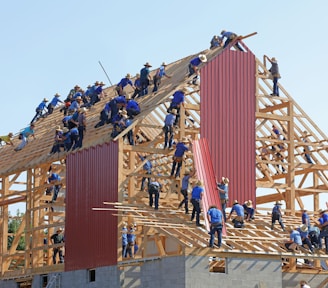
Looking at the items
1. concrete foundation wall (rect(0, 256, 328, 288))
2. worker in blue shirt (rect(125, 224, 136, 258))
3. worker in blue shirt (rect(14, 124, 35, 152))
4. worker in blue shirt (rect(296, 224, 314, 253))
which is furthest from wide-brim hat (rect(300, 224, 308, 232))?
worker in blue shirt (rect(14, 124, 35, 152))

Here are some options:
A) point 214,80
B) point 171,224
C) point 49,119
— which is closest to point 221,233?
point 171,224

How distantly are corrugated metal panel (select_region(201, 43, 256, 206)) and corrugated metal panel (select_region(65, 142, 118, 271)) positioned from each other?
3.78 meters

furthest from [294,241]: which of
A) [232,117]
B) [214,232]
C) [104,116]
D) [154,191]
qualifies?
[104,116]

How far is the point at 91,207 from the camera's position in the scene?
32281 millimetres

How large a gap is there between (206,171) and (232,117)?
3.78 metres

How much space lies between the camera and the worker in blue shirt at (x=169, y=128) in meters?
31.6

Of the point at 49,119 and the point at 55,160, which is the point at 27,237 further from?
the point at 49,119

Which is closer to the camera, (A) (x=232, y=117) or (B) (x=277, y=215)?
(B) (x=277, y=215)

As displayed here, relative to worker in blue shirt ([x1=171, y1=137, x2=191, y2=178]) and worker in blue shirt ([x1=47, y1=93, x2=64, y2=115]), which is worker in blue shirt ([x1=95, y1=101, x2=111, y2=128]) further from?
worker in blue shirt ([x1=47, y1=93, x2=64, y2=115])

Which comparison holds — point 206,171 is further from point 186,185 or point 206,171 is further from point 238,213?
point 238,213

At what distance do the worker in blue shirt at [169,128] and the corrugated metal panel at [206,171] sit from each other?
1019 mm

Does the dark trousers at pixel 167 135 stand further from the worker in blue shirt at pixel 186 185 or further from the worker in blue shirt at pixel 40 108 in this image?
the worker in blue shirt at pixel 40 108

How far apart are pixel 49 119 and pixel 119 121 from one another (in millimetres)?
12097

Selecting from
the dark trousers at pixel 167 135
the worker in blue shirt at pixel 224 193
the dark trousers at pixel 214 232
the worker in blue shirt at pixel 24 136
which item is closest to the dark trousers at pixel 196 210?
the worker in blue shirt at pixel 224 193
